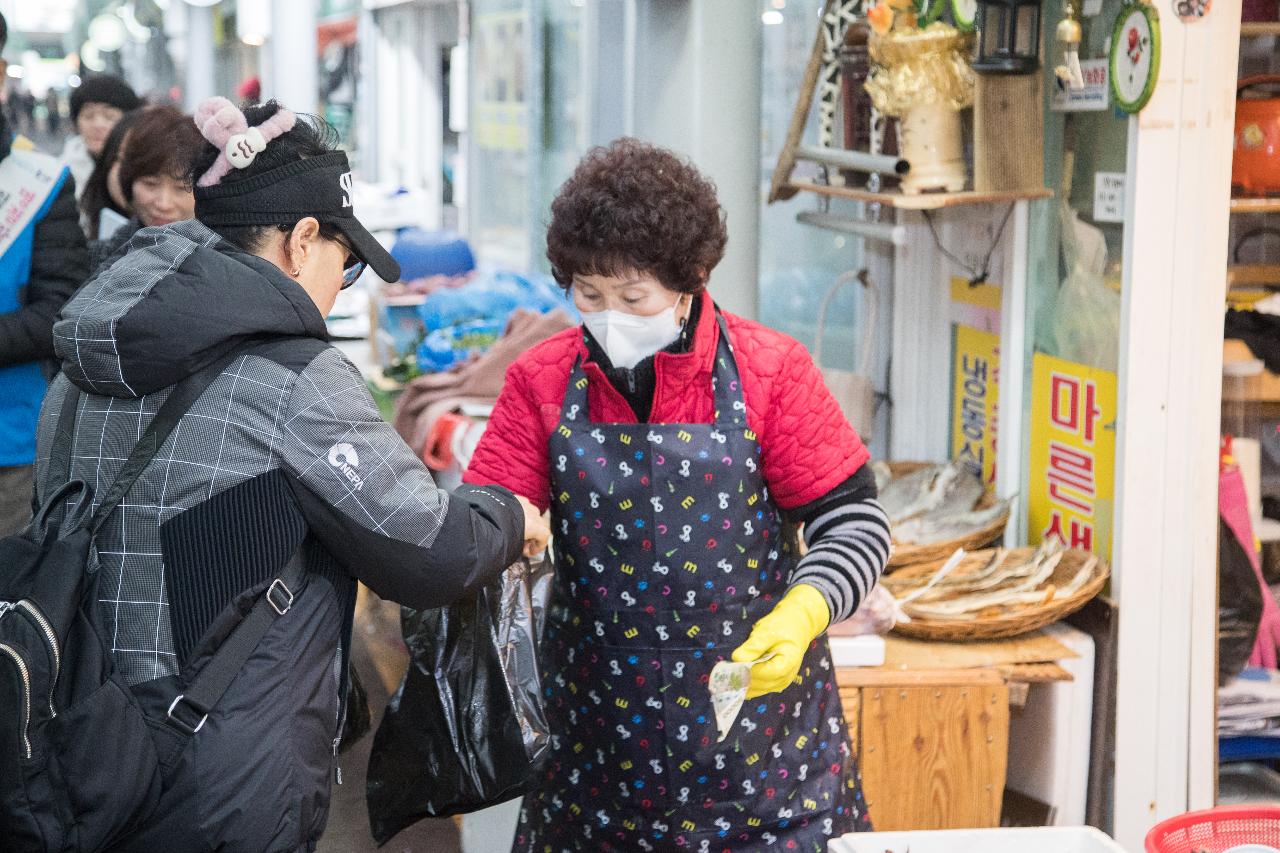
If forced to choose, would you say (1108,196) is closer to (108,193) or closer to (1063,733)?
(1063,733)

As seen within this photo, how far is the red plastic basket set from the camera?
200 centimetres

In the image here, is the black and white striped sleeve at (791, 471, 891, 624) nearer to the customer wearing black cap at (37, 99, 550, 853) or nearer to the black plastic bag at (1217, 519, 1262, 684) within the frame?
the customer wearing black cap at (37, 99, 550, 853)

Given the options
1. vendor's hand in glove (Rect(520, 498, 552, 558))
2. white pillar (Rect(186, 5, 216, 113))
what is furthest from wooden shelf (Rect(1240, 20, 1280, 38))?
white pillar (Rect(186, 5, 216, 113))

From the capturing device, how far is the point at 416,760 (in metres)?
2.70

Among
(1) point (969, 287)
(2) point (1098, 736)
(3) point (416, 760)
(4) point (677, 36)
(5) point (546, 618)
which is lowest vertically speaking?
(2) point (1098, 736)

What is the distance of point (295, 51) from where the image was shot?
10.0 meters

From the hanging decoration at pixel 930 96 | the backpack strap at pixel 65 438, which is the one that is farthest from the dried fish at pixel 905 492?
the backpack strap at pixel 65 438

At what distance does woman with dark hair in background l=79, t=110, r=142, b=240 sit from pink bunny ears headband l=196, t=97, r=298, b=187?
246cm

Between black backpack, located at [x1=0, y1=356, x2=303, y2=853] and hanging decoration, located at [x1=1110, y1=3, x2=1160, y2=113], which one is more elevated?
hanging decoration, located at [x1=1110, y1=3, x2=1160, y2=113]

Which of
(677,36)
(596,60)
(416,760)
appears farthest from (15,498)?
(596,60)

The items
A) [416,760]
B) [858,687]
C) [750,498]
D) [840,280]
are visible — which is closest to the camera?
[750,498]

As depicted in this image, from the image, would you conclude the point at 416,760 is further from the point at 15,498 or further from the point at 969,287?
the point at 969,287

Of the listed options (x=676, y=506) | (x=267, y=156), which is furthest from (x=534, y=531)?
(x=267, y=156)

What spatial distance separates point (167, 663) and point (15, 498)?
224 centimetres
